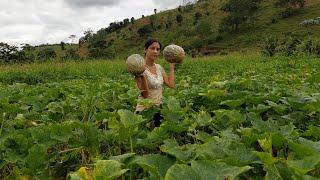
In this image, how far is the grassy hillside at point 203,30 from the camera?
47562mm

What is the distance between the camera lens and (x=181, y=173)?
1524 millimetres

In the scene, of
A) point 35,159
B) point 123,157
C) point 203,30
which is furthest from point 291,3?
point 123,157

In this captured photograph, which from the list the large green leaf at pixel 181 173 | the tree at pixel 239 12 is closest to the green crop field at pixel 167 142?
the large green leaf at pixel 181 173

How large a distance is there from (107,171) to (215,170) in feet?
1.38

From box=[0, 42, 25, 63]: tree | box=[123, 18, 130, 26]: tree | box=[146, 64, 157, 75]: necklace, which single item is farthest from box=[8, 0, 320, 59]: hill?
box=[146, 64, 157, 75]: necklace

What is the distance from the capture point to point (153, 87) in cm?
466

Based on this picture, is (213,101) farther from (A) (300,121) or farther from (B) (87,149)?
(B) (87,149)

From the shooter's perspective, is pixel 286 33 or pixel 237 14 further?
pixel 237 14

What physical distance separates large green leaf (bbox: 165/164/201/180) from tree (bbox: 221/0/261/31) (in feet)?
173

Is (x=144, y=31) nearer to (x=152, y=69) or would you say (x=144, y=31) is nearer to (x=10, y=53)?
(x=10, y=53)

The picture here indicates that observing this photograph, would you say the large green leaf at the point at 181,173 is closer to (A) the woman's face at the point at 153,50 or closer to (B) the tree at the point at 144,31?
(A) the woman's face at the point at 153,50

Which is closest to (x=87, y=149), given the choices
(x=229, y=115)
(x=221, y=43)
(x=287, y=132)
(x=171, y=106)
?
(x=171, y=106)

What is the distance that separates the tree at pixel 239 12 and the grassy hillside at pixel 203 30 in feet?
2.68

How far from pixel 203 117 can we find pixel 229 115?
0.56ft
